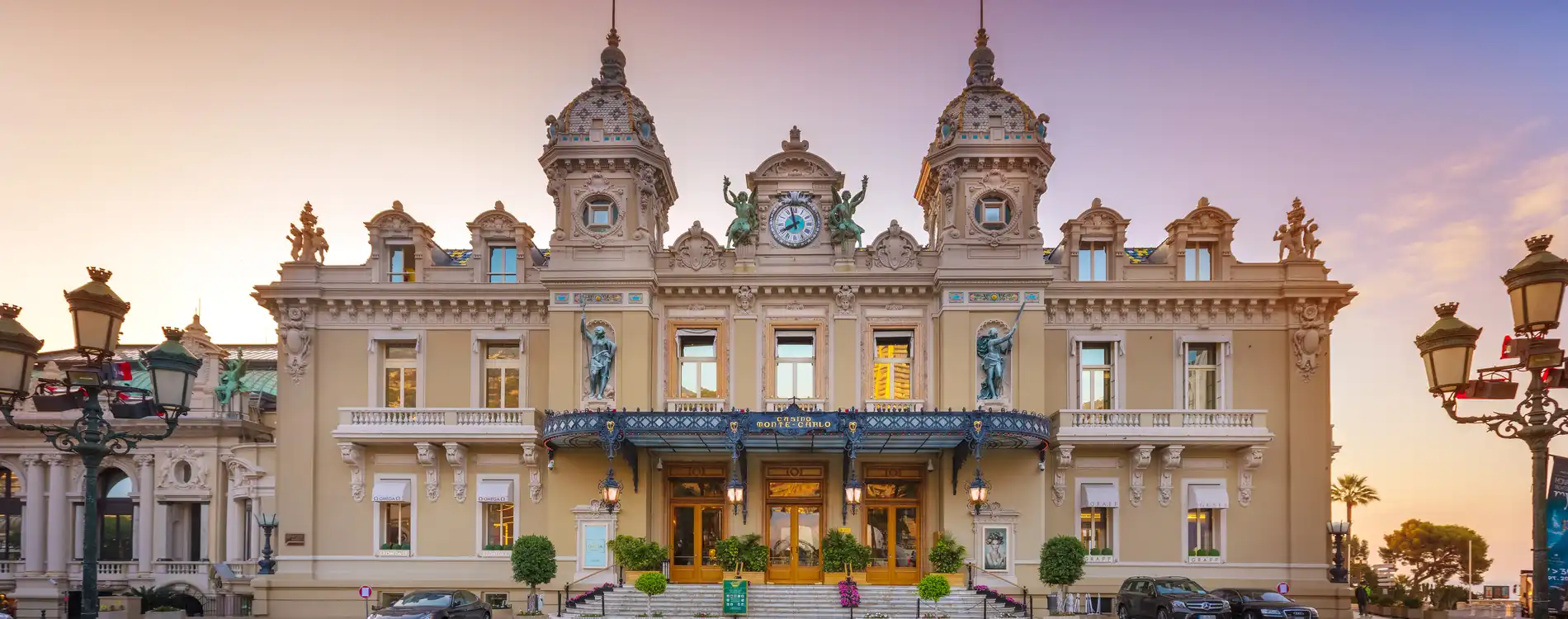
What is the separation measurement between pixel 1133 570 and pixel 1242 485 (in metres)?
4.11

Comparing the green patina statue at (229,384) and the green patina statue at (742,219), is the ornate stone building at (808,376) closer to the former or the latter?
the green patina statue at (742,219)

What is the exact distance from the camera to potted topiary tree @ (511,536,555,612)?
29594 millimetres

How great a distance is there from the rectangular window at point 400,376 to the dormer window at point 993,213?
17.8 metres

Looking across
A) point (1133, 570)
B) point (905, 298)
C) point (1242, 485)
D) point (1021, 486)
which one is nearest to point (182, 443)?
point (905, 298)

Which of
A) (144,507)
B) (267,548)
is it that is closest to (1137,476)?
(267,548)

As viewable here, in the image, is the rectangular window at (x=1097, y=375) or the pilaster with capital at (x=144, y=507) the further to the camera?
the pilaster with capital at (x=144, y=507)

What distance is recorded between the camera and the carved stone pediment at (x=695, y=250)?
3384 cm

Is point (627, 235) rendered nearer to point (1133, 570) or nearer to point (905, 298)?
point (905, 298)

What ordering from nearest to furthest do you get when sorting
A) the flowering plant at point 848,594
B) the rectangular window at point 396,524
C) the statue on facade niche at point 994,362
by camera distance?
the flowering plant at point 848,594
the statue on facade niche at point 994,362
the rectangular window at point 396,524

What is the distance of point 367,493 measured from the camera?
34125 mm

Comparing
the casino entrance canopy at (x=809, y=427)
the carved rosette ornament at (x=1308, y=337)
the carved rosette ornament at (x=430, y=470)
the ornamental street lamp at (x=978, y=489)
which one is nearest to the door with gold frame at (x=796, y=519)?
the casino entrance canopy at (x=809, y=427)

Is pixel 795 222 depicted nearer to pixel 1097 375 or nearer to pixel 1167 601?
pixel 1097 375

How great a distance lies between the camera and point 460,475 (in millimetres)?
33875

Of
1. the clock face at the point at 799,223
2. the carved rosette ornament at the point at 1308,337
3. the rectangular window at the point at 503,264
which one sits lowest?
the carved rosette ornament at the point at 1308,337
